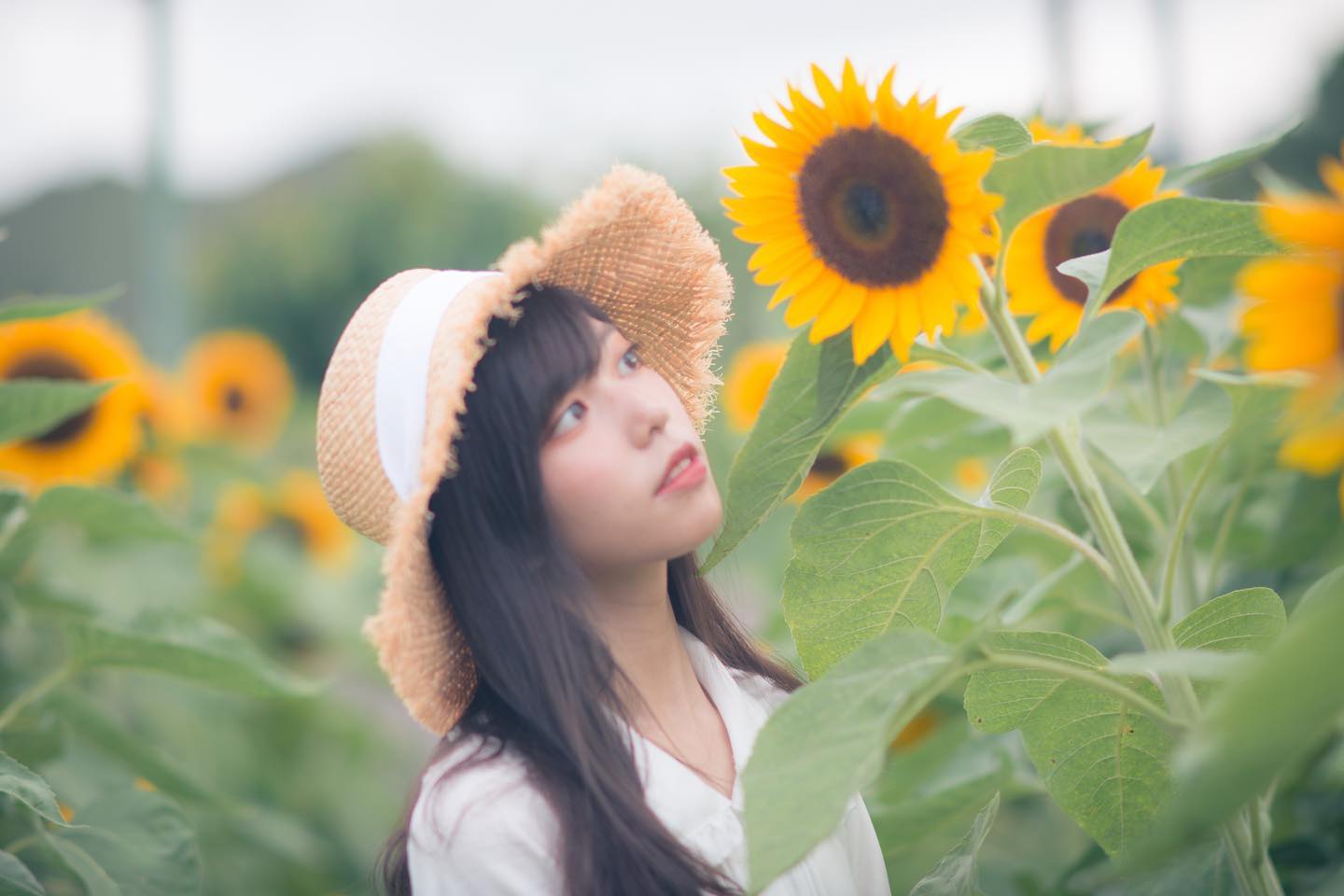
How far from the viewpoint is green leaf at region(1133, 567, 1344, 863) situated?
527 millimetres

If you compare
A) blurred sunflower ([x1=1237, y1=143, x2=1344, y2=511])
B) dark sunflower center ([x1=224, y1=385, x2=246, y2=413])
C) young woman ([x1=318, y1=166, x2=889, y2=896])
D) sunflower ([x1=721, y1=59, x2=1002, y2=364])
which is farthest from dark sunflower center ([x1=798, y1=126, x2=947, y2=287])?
dark sunflower center ([x1=224, y1=385, x2=246, y2=413])

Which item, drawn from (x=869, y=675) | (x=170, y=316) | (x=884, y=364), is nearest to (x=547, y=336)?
(x=884, y=364)

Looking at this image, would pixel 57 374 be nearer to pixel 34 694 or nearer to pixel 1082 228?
pixel 34 694

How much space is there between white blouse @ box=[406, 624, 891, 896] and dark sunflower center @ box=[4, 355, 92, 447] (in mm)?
1318

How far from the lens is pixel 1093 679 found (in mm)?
876

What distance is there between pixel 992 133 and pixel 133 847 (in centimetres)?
108

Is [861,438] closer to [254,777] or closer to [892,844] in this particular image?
[892,844]

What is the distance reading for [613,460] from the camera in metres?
1.08

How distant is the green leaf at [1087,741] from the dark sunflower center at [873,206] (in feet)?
1.06

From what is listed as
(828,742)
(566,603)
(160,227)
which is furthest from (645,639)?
(160,227)

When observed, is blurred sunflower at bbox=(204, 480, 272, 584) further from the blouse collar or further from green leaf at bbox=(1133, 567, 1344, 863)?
green leaf at bbox=(1133, 567, 1344, 863)

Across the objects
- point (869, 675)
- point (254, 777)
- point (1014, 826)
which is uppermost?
point (869, 675)

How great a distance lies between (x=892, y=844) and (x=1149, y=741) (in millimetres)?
433

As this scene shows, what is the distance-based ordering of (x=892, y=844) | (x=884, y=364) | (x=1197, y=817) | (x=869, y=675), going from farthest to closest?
(x=892, y=844)
(x=884, y=364)
(x=869, y=675)
(x=1197, y=817)
